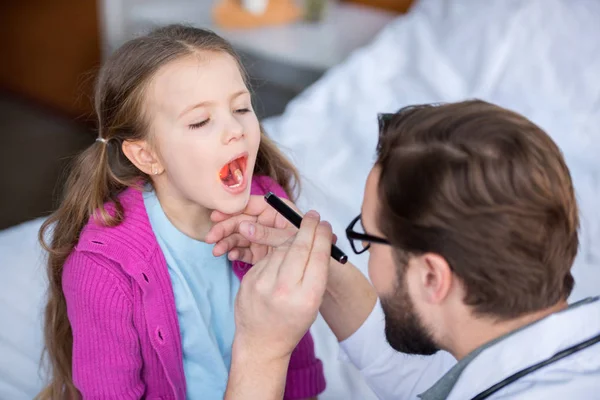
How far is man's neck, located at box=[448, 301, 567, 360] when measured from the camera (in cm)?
88

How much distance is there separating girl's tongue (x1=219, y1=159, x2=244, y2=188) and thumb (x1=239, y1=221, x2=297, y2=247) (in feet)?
0.22

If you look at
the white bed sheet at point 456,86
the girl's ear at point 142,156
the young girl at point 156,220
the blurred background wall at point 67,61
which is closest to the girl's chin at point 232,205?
the young girl at point 156,220

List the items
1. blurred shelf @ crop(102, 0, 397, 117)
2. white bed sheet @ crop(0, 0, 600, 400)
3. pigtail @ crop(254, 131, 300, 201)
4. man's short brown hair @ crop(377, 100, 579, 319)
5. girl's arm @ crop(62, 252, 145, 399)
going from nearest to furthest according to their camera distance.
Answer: man's short brown hair @ crop(377, 100, 579, 319) < girl's arm @ crop(62, 252, 145, 399) < pigtail @ crop(254, 131, 300, 201) < white bed sheet @ crop(0, 0, 600, 400) < blurred shelf @ crop(102, 0, 397, 117)

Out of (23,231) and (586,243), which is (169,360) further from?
(586,243)

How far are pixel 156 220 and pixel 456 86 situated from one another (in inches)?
47.0

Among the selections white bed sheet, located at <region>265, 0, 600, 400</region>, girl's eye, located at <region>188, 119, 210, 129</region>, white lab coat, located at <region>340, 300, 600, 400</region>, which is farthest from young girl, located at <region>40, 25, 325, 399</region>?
white bed sheet, located at <region>265, 0, 600, 400</region>

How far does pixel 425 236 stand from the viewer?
0.83m

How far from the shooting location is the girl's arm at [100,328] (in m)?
1.03

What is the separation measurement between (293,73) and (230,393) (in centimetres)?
163

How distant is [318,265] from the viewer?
910 millimetres

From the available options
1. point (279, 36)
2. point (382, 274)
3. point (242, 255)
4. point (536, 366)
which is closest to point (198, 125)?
point (242, 255)

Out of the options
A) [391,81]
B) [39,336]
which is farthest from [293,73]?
[39,336]

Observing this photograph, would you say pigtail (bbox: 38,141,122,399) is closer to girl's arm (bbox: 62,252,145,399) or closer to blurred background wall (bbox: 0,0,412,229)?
girl's arm (bbox: 62,252,145,399)

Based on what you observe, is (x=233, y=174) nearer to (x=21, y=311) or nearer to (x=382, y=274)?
(x=382, y=274)
